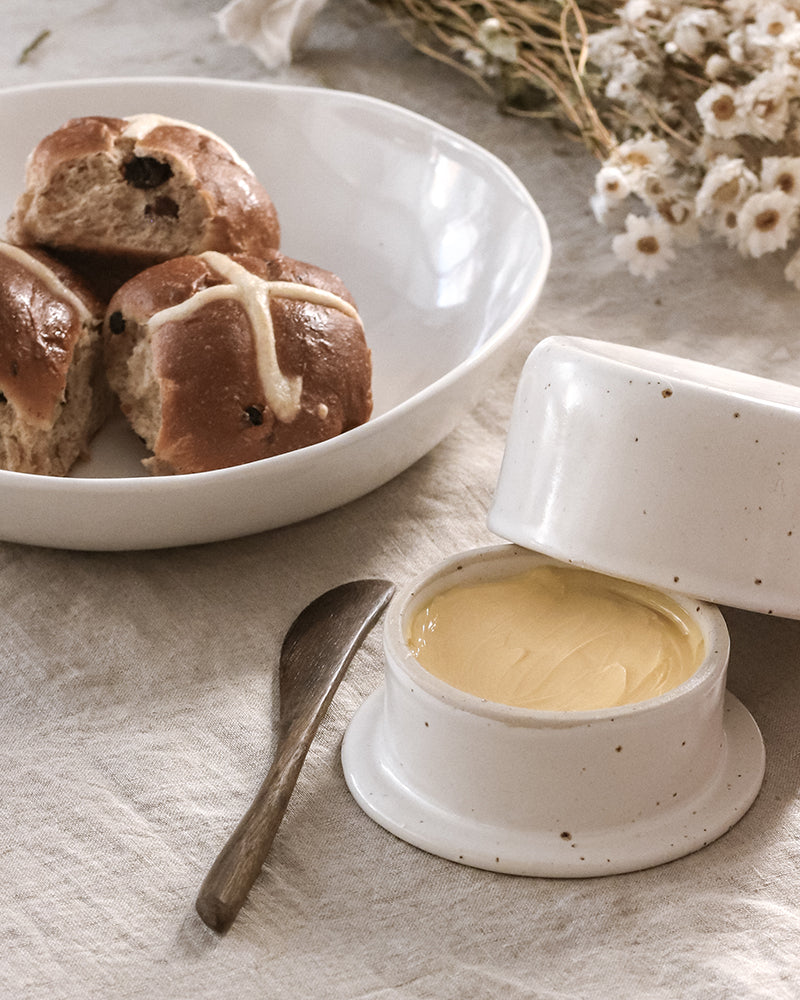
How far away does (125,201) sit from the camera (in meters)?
1.41

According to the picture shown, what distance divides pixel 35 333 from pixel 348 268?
24.0 inches

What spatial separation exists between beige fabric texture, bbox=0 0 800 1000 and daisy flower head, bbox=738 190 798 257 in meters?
0.49

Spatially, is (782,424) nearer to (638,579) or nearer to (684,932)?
(638,579)

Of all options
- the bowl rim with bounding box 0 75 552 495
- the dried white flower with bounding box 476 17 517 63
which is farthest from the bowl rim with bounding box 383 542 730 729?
the dried white flower with bounding box 476 17 517 63

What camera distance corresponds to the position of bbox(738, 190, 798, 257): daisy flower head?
1.66m

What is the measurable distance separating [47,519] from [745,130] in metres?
1.16

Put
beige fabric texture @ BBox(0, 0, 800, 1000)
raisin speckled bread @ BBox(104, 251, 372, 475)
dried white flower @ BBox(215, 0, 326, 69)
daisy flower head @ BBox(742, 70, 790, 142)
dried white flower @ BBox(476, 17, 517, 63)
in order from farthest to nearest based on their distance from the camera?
dried white flower @ BBox(215, 0, 326, 69) → dried white flower @ BBox(476, 17, 517, 63) → daisy flower head @ BBox(742, 70, 790, 142) → raisin speckled bread @ BBox(104, 251, 372, 475) → beige fabric texture @ BBox(0, 0, 800, 1000)

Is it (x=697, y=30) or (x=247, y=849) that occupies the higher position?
(x=697, y=30)

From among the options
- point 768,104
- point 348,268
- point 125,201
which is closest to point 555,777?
point 125,201

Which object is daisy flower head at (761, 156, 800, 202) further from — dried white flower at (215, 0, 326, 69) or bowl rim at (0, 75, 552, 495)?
dried white flower at (215, 0, 326, 69)

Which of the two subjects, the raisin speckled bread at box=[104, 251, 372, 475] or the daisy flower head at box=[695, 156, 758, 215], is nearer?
the raisin speckled bread at box=[104, 251, 372, 475]

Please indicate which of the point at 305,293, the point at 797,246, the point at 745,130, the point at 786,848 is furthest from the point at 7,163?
the point at 786,848

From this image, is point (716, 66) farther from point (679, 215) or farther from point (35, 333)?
point (35, 333)

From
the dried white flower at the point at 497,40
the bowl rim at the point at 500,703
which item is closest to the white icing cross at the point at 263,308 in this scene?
the bowl rim at the point at 500,703
